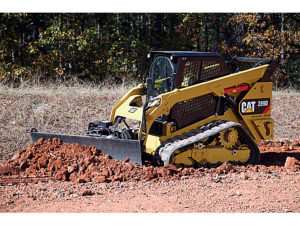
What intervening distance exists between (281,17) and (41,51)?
37.5 ft

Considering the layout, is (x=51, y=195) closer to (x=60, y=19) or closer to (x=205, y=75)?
(x=205, y=75)

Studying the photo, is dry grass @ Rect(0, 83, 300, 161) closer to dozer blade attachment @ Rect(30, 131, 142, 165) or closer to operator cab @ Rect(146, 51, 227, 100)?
dozer blade attachment @ Rect(30, 131, 142, 165)

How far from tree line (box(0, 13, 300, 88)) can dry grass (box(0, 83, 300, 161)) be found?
2386mm

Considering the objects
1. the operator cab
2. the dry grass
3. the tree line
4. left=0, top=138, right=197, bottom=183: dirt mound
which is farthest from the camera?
the tree line

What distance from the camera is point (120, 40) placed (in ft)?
55.2

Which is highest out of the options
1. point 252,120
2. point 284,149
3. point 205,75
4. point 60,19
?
point 60,19

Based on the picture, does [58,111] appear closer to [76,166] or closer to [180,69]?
[76,166]

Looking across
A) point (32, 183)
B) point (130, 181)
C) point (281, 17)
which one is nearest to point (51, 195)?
point (32, 183)

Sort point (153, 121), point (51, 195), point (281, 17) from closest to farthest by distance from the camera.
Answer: point (51, 195) < point (153, 121) < point (281, 17)

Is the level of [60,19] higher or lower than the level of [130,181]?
higher

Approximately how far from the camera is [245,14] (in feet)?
57.5

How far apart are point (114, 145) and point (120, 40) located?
417 inches

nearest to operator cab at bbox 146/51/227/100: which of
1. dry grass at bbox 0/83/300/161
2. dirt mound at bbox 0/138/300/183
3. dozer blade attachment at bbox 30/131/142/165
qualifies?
dozer blade attachment at bbox 30/131/142/165

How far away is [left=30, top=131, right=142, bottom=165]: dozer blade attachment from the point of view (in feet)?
21.6
